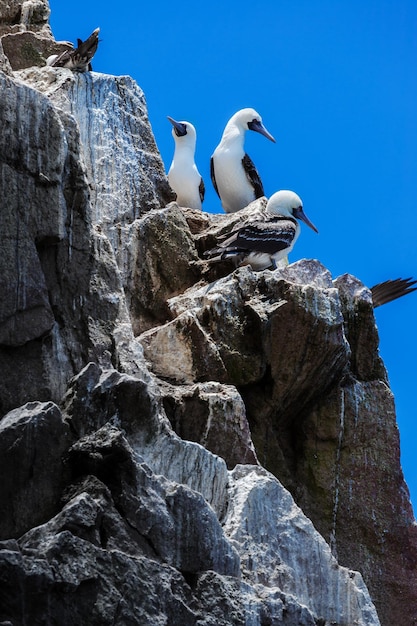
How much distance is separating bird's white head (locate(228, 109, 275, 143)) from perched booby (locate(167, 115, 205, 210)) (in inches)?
37.5

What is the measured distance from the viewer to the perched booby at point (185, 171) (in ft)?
61.4

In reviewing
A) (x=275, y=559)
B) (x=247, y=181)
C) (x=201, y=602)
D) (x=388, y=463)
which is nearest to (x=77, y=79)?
(x=247, y=181)

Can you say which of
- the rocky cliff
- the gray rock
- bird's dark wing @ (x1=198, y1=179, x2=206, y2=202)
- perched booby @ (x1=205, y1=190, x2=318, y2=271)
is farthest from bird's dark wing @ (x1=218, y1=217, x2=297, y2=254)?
the gray rock

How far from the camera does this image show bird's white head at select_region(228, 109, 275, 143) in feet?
68.5

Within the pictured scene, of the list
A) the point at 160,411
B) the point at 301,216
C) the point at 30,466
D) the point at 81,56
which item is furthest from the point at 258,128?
the point at 30,466

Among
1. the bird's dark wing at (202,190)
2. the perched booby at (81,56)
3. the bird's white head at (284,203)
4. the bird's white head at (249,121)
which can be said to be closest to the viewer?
the perched booby at (81,56)

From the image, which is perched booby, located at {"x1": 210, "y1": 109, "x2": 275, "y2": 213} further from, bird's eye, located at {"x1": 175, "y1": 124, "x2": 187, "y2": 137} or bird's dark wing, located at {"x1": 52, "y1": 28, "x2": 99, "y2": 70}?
bird's dark wing, located at {"x1": 52, "y1": 28, "x2": 99, "y2": 70}

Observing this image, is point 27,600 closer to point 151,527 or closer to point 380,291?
point 151,527

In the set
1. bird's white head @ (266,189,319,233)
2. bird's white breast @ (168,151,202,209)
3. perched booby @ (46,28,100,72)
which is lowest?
bird's white head @ (266,189,319,233)

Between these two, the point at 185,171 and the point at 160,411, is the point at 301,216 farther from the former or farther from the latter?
the point at 160,411

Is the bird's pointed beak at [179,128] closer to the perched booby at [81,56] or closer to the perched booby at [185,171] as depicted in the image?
the perched booby at [185,171]

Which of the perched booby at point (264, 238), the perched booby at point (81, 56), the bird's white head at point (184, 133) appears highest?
the bird's white head at point (184, 133)

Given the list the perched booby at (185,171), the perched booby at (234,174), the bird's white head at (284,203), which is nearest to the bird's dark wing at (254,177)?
the perched booby at (234,174)

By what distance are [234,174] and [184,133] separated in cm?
94
